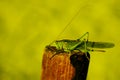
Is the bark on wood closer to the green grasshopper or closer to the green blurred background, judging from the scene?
the green grasshopper

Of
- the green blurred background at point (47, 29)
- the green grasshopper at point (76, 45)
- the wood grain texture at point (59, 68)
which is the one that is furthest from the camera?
the green blurred background at point (47, 29)

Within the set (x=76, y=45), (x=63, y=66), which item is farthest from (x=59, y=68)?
(x=76, y=45)

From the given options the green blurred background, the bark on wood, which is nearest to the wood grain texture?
the bark on wood

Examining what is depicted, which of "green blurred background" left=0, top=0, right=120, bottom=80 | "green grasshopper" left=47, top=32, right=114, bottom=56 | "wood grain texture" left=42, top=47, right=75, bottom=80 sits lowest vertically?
"wood grain texture" left=42, top=47, right=75, bottom=80

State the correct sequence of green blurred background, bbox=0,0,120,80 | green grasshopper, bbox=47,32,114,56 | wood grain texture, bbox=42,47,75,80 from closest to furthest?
wood grain texture, bbox=42,47,75,80 → green grasshopper, bbox=47,32,114,56 → green blurred background, bbox=0,0,120,80

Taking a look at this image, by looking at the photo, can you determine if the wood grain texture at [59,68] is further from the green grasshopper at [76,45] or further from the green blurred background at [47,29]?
the green blurred background at [47,29]

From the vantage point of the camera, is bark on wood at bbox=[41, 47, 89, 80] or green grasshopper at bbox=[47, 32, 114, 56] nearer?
bark on wood at bbox=[41, 47, 89, 80]

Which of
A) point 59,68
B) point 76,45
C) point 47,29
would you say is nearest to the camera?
point 59,68

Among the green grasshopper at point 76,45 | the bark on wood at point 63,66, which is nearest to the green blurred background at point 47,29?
the green grasshopper at point 76,45

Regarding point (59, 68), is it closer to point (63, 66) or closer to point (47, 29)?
point (63, 66)
